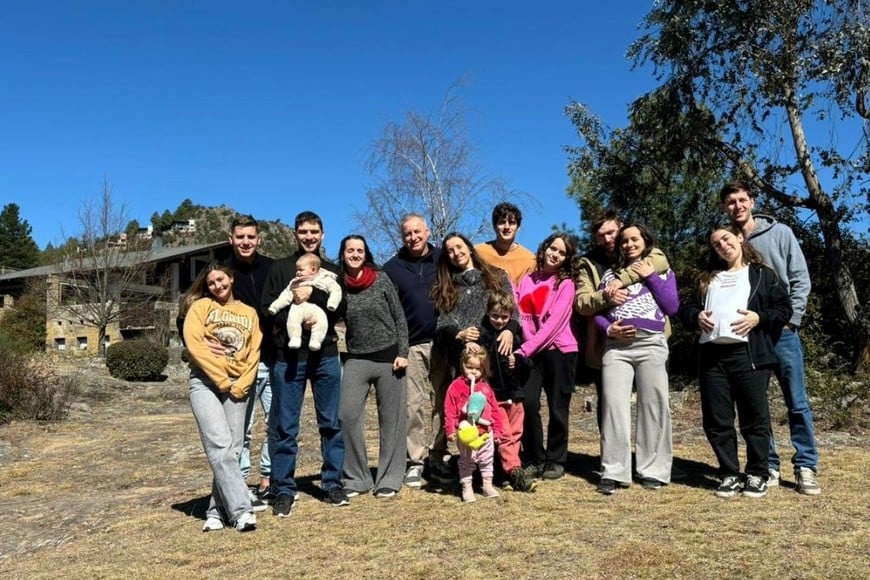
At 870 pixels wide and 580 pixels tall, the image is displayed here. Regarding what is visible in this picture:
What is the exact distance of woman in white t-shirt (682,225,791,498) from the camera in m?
4.59

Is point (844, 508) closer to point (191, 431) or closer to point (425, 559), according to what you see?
point (425, 559)

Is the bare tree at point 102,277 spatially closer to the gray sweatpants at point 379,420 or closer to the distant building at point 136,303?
the distant building at point 136,303

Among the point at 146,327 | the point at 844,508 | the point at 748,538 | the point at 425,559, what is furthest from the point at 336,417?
the point at 146,327

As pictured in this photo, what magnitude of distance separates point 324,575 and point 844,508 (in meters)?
3.17

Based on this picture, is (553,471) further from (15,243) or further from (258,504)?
(15,243)

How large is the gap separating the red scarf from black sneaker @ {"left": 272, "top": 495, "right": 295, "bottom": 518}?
1473 millimetres

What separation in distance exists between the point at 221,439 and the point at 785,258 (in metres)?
3.94

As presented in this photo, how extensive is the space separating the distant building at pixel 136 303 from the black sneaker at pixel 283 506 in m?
24.6

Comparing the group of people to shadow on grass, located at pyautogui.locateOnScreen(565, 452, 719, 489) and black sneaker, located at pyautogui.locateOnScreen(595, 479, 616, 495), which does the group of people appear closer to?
black sneaker, located at pyautogui.locateOnScreen(595, 479, 616, 495)

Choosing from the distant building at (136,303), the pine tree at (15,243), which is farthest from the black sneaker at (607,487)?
the pine tree at (15,243)

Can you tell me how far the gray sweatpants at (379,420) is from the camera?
4.99 metres

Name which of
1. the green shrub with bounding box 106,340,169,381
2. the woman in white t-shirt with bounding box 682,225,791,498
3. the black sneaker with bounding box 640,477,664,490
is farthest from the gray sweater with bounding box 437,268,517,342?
the green shrub with bounding box 106,340,169,381

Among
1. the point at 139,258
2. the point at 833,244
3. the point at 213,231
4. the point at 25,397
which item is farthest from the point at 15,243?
the point at 833,244

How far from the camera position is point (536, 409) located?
198 inches
